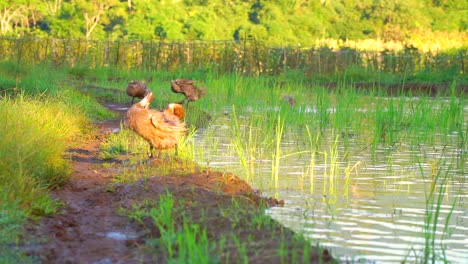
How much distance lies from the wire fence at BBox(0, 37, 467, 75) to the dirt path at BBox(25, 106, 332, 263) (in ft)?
61.9

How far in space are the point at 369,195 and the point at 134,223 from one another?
261 cm

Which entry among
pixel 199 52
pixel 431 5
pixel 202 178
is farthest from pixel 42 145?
pixel 431 5

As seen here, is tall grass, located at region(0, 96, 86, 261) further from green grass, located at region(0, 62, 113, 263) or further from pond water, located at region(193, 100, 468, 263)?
pond water, located at region(193, 100, 468, 263)

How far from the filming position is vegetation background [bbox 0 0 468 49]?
42.5m

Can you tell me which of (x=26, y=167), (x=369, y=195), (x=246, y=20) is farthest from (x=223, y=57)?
(x=26, y=167)

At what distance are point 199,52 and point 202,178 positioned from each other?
69.1 feet

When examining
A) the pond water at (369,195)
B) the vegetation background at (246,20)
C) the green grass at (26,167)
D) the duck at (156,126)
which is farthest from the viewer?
the vegetation background at (246,20)

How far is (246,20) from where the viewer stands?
46812mm

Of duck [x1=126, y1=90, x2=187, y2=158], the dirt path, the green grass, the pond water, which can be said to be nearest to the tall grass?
the green grass

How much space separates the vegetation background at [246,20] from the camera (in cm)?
4247

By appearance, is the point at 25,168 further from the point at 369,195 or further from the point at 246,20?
the point at 246,20

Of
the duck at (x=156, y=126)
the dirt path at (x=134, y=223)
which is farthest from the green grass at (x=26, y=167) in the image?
the duck at (x=156, y=126)

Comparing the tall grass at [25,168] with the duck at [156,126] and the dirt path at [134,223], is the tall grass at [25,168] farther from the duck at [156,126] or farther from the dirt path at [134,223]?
the duck at [156,126]

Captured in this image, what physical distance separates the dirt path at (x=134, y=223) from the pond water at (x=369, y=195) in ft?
1.35
